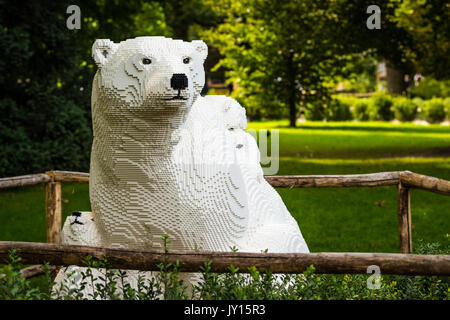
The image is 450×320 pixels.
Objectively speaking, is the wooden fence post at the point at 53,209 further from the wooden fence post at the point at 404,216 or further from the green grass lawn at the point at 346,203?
the wooden fence post at the point at 404,216

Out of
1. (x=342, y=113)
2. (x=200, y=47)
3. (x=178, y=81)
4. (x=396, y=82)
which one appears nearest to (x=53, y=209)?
(x=200, y=47)

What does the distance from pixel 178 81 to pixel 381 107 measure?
81.2ft

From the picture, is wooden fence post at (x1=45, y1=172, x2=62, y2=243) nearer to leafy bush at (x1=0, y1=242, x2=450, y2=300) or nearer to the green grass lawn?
the green grass lawn

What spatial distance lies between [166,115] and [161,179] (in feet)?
1.13

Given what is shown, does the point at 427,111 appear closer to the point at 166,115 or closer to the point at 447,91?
the point at 447,91

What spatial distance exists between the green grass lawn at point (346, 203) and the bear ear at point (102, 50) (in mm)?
1812

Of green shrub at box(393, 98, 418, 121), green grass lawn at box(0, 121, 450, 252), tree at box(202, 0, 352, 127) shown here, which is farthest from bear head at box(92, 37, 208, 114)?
→ green shrub at box(393, 98, 418, 121)

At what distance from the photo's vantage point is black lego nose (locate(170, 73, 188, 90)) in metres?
2.57

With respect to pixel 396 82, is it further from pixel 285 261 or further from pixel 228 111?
pixel 285 261

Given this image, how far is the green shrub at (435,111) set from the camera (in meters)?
23.9

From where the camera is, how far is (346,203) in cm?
908

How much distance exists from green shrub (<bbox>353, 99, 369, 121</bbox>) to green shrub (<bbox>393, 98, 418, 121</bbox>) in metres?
1.54

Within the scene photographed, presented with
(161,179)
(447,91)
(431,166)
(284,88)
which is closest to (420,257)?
(161,179)

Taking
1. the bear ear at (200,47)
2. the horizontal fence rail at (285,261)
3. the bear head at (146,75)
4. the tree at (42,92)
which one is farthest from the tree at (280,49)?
the horizontal fence rail at (285,261)
